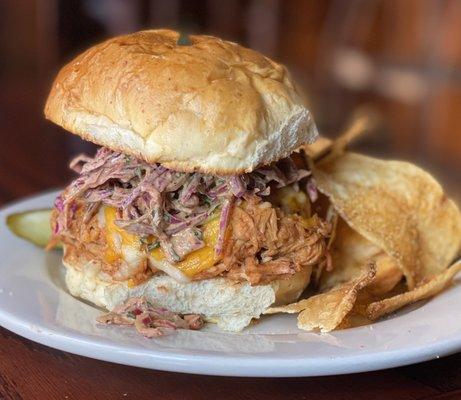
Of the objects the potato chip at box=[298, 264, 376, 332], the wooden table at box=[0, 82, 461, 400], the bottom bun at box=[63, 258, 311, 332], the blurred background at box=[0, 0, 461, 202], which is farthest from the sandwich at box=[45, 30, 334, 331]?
the blurred background at box=[0, 0, 461, 202]

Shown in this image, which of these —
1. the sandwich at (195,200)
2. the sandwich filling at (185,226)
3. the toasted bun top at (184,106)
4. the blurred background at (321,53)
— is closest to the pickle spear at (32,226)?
the sandwich at (195,200)

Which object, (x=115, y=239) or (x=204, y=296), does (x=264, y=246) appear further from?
(x=115, y=239)

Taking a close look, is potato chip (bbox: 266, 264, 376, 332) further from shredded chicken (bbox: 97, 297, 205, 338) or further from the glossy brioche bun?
shredded chicken (bbox: 97, 297, 205, 338)

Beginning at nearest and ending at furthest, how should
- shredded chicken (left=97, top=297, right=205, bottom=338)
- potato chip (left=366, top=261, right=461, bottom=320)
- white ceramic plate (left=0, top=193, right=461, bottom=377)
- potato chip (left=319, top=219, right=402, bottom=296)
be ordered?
white ceramic plate (left=0, top=193, right=461, bottom=377), shredded chicken (left=97, top=297, right=205, bottom=338), potato chip (left=366, top=261, right=461, bottom=320), potato chip (left=319, top=219, right=402, bottom=296)

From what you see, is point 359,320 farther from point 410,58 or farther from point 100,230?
point 410,58

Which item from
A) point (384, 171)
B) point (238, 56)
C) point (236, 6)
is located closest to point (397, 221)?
point (384, 171)

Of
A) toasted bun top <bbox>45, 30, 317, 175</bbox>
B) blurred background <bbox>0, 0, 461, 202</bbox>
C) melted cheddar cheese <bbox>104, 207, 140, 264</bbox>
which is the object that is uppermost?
toasted bun top <bbox>45, 30, 317, 175</bbox>
